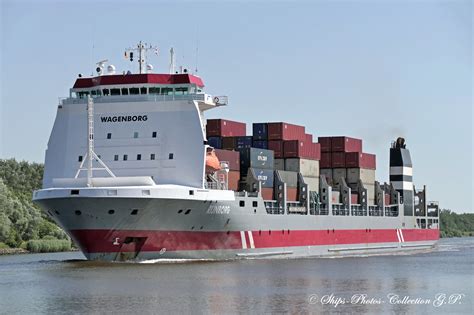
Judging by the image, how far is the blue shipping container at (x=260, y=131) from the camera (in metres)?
52.9

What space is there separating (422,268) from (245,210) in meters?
8.36

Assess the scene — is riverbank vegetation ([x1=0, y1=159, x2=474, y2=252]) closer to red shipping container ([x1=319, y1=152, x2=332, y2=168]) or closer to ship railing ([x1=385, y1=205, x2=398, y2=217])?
red shipping container ([x1=319, y1=152, x2=332, y2=168])

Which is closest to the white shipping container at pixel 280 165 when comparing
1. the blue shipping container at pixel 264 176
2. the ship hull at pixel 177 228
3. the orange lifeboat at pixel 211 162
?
the ship hull at pixel 177 228

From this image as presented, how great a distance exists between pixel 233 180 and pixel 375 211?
1803 cm

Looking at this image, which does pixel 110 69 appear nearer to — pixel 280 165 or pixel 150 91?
pixel 150 91

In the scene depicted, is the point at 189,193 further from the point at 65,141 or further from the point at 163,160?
the point at 65,141

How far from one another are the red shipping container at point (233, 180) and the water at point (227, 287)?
482 centimetres

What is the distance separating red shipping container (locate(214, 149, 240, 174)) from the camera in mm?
46469

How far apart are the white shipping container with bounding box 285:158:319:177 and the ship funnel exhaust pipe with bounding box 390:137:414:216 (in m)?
12.9

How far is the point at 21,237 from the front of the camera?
66.6 meters

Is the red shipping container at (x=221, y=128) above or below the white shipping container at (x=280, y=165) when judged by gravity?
above

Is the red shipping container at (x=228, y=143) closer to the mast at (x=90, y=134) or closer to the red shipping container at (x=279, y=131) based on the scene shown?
the red shipping container at (x=279, y=131)

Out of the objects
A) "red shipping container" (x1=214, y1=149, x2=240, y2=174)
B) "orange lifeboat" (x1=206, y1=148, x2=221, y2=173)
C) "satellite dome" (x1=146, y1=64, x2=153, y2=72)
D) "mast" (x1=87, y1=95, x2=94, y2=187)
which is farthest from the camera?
"red shipping container" (x1=214, y1=149, x2=240, y2=174)

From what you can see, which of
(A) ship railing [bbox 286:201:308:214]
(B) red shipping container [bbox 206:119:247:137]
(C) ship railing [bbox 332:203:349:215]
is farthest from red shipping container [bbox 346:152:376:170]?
(B) red shipping container [bbox 206:119:247:137]
